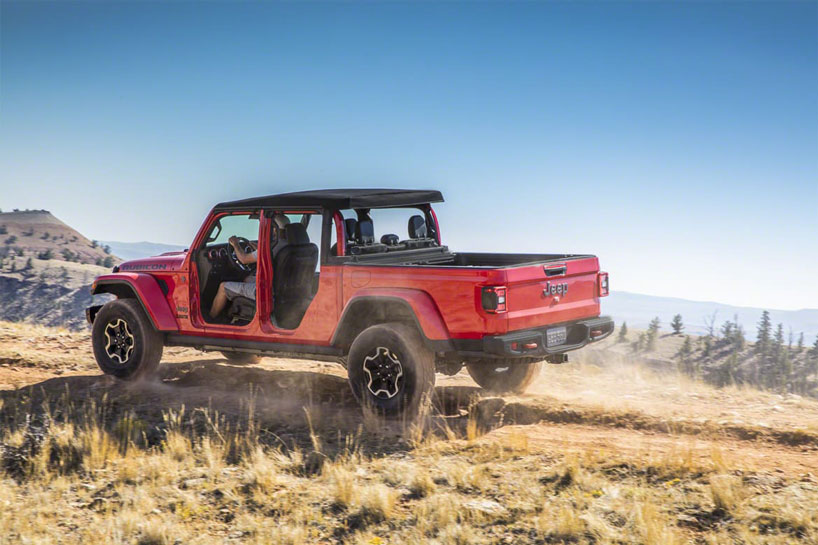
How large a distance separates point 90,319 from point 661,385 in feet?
22.7

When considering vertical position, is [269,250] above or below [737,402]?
above

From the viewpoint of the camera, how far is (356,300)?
7.21 meters

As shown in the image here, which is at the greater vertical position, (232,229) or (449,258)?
(232,229)

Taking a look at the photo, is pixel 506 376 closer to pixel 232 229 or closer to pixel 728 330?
pixel 232 229

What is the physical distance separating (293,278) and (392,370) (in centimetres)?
181

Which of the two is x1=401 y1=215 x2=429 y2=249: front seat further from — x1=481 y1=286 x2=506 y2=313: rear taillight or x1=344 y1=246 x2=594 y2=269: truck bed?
x1=481 y1=286 x2=506 y2=313: rear taillight

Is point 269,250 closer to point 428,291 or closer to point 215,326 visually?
point 215,326

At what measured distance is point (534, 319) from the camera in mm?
7031

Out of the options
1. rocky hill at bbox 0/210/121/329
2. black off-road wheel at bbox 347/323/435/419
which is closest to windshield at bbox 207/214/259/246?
black off-road wheel at bbox 347/323/435/419

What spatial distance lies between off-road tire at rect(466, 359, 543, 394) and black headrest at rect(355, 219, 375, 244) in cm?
174

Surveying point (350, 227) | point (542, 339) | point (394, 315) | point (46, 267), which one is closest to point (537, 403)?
point (542, 339)

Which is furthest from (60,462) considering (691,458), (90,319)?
(691,458)

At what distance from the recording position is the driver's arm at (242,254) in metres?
8.50

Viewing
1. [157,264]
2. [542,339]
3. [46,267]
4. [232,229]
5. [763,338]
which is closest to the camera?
[542,339]
